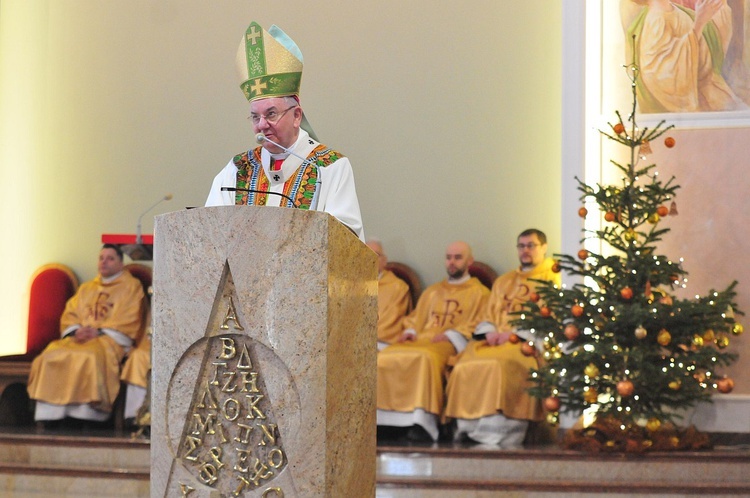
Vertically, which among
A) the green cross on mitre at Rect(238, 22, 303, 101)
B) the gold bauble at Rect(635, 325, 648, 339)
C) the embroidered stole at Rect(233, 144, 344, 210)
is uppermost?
the green cross on mitre at Rect(238, 22, 303, 101)

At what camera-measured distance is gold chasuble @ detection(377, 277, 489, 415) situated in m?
7.21

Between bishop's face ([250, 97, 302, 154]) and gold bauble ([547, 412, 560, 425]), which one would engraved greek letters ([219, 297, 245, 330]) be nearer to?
bishop's face ([250, 97, 302, 154])

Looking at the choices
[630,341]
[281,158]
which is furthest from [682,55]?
[281,158]

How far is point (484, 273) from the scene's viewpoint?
818 centimetres

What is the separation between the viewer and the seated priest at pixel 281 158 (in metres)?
3.79

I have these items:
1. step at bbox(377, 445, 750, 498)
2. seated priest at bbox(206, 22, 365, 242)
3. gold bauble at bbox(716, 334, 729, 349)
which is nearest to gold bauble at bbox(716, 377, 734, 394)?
gold bauble at bbox(716, 334, 729, 349)

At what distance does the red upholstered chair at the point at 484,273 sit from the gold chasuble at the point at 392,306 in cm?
52

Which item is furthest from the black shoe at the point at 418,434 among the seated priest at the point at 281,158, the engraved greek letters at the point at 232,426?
the engraved greek letters at the point at 232,426

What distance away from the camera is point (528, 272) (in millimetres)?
7629

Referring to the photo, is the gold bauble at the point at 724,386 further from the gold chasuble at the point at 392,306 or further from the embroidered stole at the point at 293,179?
the embroidered stole at the point at 293,179

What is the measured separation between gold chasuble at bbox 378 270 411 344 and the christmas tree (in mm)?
1447

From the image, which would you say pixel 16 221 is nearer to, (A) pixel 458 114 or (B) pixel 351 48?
(B) pixel 351 48

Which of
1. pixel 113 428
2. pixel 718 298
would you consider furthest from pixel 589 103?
pixel 113 428

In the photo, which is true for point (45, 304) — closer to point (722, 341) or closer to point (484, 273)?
point (484, 273)
